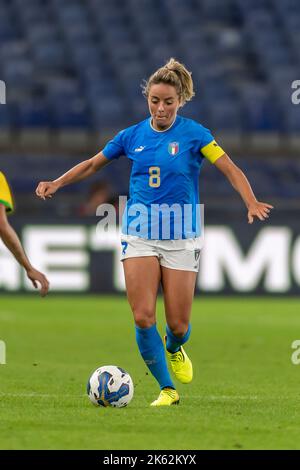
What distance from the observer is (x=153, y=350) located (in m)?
7.70

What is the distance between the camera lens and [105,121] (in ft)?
70.6

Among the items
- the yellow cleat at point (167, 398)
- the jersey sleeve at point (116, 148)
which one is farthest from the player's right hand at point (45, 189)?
the yellow cleat at point (167, 398)

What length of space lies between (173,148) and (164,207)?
1.23ft

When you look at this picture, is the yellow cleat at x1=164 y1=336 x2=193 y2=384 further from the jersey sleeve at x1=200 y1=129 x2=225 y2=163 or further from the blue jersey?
the jersey sleeve at x1=200 y1=129 x2=225 y2=163

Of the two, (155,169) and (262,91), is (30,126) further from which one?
(155,169)

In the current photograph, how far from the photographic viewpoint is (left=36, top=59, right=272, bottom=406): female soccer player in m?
7.60

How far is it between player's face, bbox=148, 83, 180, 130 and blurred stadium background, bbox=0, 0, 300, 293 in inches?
403

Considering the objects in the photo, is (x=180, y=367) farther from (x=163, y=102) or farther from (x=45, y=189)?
(x=163, y=102)

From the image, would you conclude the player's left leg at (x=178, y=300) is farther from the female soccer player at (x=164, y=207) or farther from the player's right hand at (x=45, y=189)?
the player's right hand at (x=45, y=189)

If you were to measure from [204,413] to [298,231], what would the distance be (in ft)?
35.5

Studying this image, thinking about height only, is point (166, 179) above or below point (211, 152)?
below

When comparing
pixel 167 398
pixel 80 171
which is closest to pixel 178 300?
pixel 167 398

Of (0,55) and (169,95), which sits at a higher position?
(0,55)
